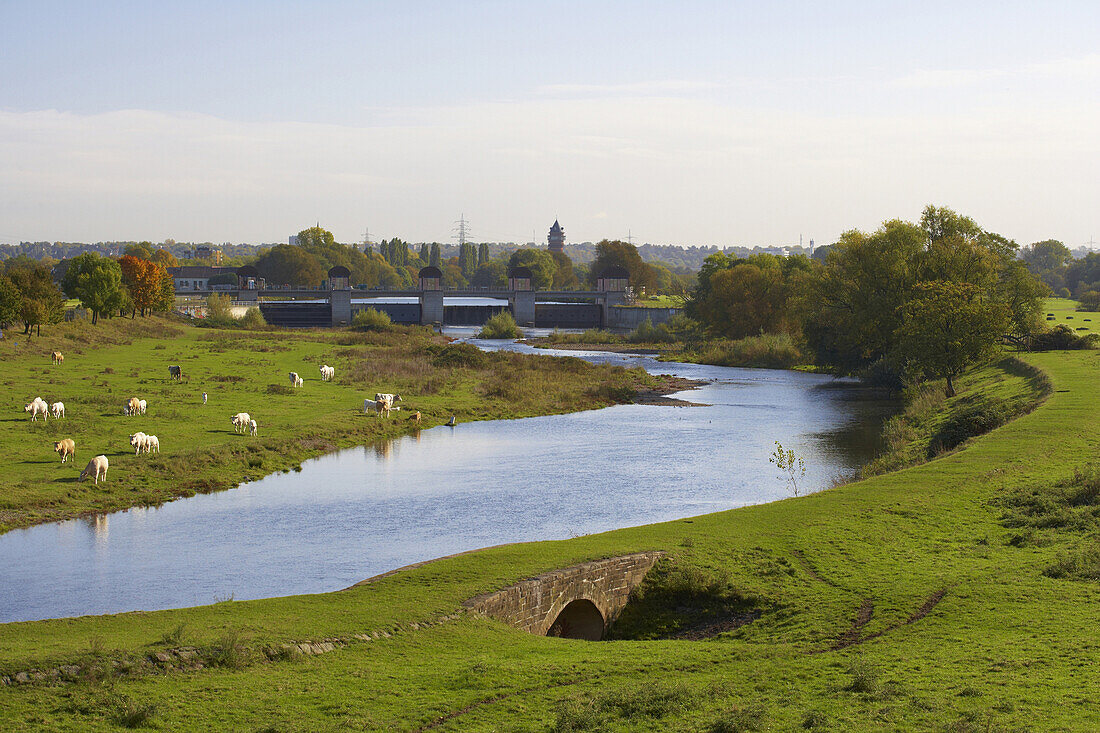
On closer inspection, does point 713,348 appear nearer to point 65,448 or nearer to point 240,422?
point 240,422

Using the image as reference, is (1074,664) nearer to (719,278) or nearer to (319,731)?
(319,731)

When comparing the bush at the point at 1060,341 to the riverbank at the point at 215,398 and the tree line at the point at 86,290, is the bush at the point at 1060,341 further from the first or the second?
the tree line at the point at 86,290

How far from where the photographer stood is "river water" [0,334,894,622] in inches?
1019

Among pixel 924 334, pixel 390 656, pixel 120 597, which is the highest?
pixel 924 334

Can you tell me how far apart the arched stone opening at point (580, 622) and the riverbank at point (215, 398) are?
739 inches

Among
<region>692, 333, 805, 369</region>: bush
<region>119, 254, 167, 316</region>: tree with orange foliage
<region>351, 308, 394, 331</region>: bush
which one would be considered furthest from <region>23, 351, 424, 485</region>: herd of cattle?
<region>351, 308, 394, 331</region>: bush

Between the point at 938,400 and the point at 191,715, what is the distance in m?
51.8

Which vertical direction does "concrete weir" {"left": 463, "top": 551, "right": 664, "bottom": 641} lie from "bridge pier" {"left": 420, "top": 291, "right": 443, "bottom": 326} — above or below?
below

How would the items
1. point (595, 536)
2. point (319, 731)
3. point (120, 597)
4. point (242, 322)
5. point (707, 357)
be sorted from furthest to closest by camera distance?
point (242, 322)
point (707, 357)
point (595, 536)
point (120, 597)
point (319, 731)

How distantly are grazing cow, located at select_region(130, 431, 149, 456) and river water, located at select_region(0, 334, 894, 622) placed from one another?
5.03 metres

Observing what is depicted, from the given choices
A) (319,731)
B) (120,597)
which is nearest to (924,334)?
(120,597)

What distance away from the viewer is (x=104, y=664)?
47.9 feet

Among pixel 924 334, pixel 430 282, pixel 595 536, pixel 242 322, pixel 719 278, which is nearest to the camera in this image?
pixel 595 536

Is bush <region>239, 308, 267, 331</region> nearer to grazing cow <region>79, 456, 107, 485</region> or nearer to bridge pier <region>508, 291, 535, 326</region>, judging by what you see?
bridge pier <region>508, 291, 535, 326</region>
